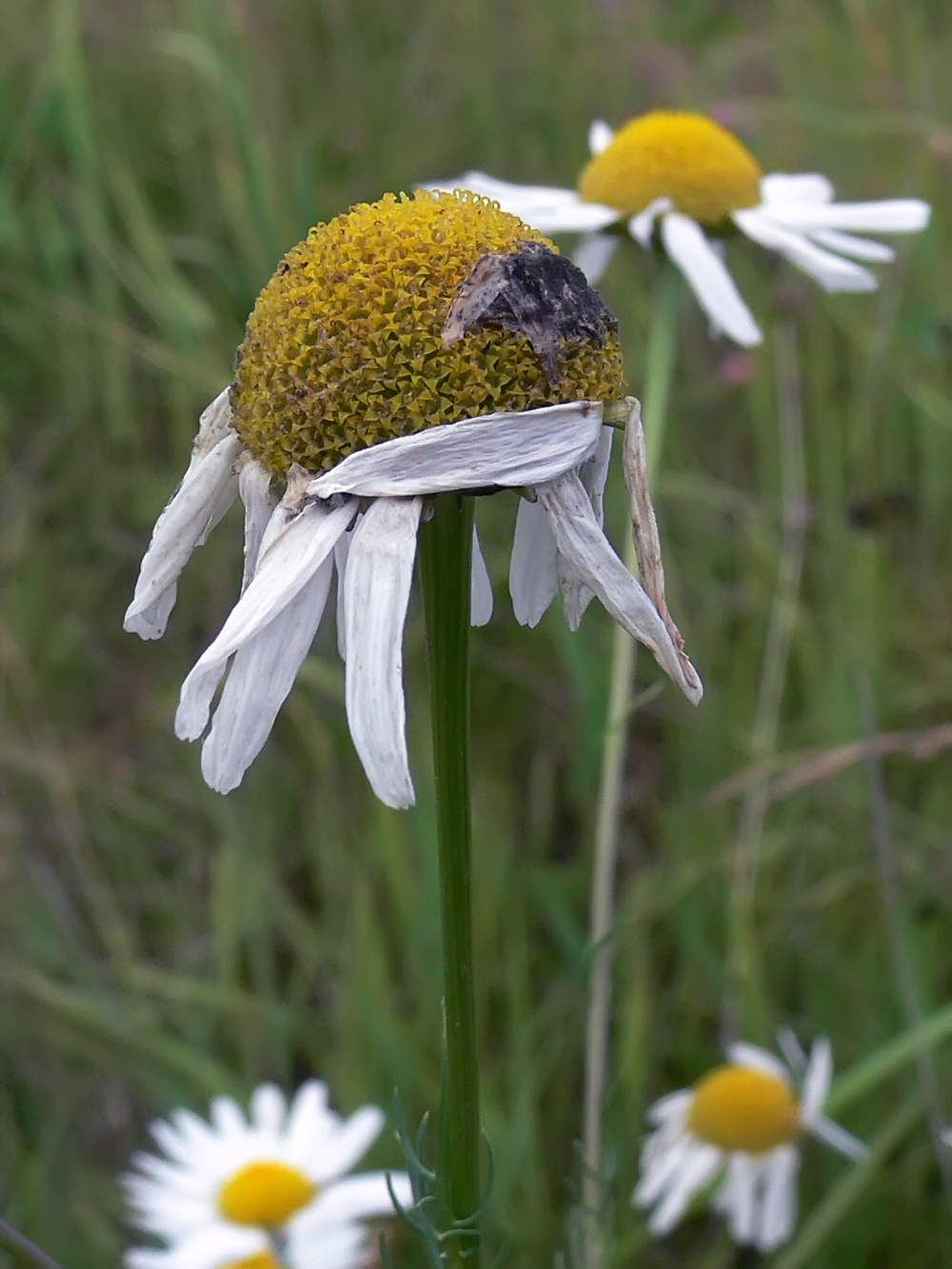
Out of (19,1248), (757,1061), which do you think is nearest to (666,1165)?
(757,1061)

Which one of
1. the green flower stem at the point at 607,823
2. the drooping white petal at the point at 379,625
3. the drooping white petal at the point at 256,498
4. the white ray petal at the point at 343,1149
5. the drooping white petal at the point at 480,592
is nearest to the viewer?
the drooping white petal at the point at 379,625

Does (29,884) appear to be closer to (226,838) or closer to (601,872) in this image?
(226,838)

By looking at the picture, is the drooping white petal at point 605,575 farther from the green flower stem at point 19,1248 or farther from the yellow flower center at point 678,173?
the yellow flower center at point 678,173

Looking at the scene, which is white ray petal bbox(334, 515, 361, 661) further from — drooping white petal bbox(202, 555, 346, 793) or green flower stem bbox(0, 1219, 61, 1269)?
green flower stem bbox(0, 1219, 61, 1269)

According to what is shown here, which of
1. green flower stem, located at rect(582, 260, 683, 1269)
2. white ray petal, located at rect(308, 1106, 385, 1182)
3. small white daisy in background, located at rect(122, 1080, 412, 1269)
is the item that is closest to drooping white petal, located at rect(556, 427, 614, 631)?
green flower stem, located at rect(582, 260, 683, 1269)

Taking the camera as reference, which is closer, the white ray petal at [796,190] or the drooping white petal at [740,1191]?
the drooping white petal at [740,1191]

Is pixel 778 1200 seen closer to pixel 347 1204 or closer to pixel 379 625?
pixel 347 1204

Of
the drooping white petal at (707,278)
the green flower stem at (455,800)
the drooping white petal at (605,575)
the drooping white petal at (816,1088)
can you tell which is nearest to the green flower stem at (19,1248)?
the green flower stem at (455,800)
